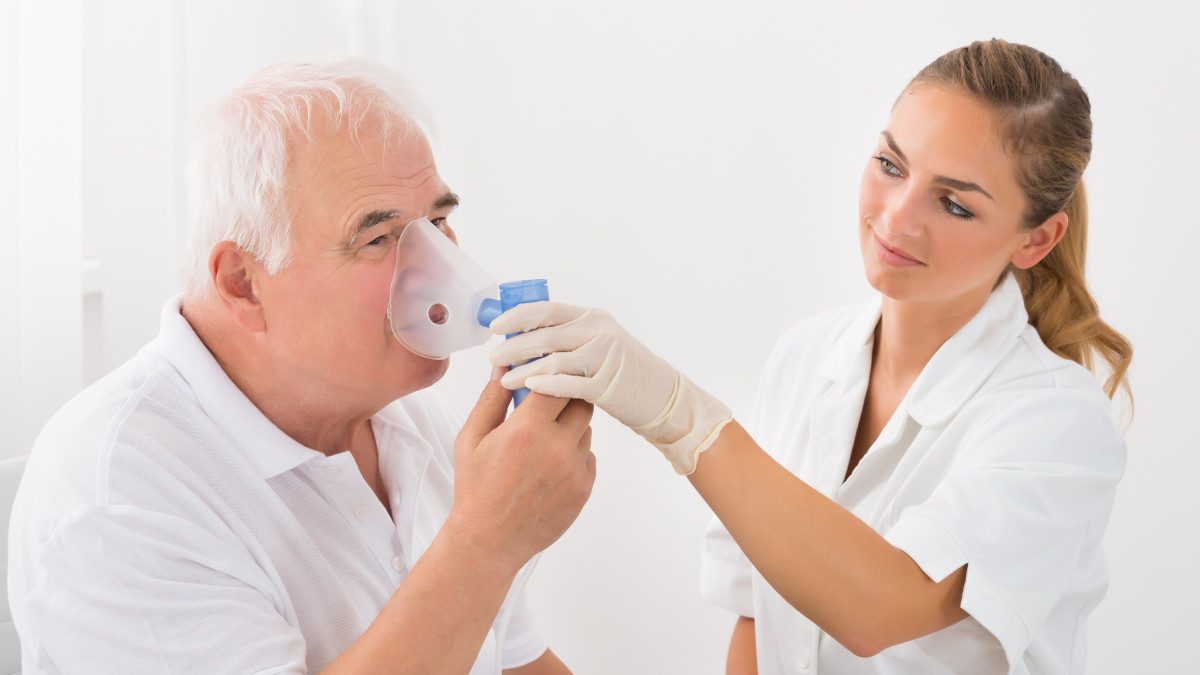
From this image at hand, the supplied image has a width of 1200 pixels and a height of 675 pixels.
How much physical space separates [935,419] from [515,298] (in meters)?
0.73

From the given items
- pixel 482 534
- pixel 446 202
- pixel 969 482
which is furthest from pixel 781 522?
pixel 446 202

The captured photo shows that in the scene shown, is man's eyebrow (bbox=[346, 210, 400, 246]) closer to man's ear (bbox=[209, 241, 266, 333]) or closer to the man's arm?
man's ear (bbox=[209, 241, 266, 333])

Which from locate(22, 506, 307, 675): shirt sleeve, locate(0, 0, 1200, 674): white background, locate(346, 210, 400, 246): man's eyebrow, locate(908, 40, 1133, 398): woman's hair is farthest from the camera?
locate(0, 0, 1200, 674): white background

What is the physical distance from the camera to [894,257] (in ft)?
5.08

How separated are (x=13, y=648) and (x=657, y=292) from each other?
1644mm

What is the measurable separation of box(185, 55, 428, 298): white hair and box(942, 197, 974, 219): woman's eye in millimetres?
822

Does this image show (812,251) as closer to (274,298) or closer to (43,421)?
(274,298)

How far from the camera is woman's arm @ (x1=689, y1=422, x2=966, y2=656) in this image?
4.28ft

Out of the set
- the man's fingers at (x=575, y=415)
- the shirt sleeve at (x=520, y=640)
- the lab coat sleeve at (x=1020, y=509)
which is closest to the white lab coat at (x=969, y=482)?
the lab coat sleeve at (x=1020, y=509)

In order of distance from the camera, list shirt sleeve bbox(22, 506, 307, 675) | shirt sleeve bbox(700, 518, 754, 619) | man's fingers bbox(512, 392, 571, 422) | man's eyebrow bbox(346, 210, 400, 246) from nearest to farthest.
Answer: shirt sleeve bbox(22, 506, 307, 675), man's fingers bbox(512, 392, 571, 422), man's eyebrow bbox(346, 210, 400, 246), shirt sleeve bbox(700, 518, 754, 619)

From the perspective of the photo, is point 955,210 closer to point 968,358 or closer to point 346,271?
point 968,358

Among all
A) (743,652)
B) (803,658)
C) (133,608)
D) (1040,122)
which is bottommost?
(743,652)

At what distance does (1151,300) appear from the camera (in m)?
2.00

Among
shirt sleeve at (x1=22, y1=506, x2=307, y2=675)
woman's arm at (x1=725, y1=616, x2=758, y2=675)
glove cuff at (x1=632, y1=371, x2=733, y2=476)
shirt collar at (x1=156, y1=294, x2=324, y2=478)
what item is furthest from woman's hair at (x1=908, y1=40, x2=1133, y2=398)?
shirt sleeve at (x1=22, y1=506, x2=307, y2=675)
